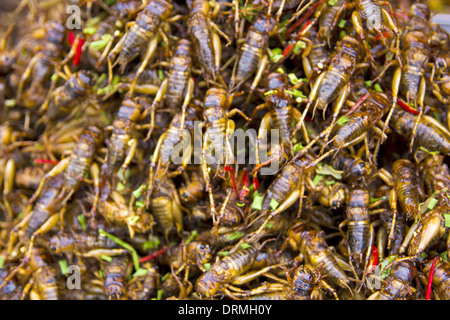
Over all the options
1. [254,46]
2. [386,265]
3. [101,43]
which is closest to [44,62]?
[101,43]

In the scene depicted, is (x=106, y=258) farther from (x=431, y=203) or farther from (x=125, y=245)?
(x=431, y=203)

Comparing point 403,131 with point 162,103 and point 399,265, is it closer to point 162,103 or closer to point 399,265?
point 399,265

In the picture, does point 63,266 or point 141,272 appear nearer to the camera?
point 141,272

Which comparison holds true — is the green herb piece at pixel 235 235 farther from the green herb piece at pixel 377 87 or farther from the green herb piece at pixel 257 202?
the green herb piece at pixel 377 87

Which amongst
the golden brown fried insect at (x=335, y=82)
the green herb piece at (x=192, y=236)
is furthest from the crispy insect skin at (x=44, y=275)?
the golden brown fried insect at (x=335, y=82)

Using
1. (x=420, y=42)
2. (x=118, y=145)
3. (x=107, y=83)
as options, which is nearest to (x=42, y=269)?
(x=118, y=145)

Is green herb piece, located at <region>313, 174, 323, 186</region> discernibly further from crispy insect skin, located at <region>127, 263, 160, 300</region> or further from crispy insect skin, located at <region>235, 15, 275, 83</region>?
crispy insect skin, located at <region>127, 263, 160, 300</region>
